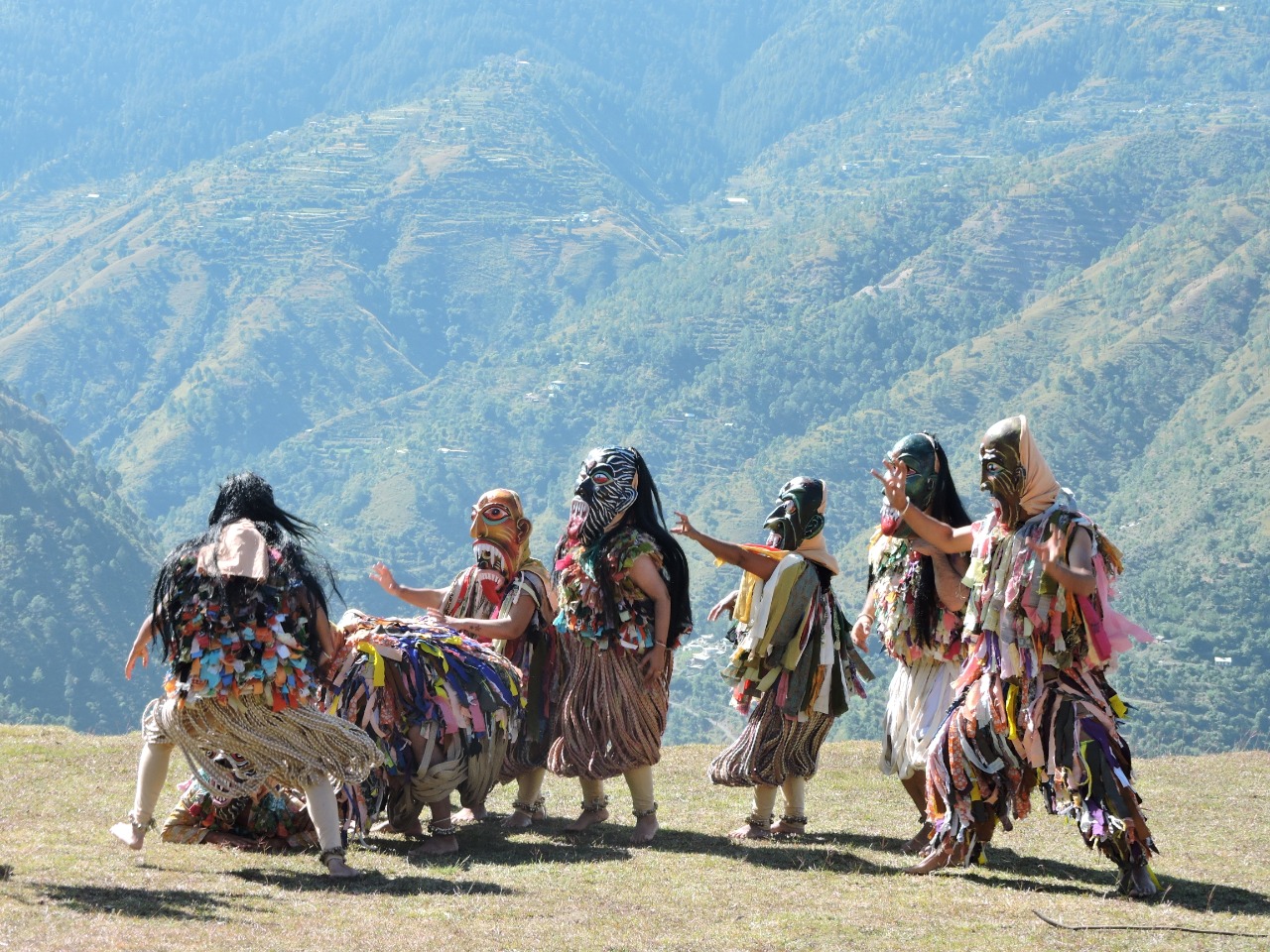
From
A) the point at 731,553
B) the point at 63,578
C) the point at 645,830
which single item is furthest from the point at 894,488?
the point at 63,578

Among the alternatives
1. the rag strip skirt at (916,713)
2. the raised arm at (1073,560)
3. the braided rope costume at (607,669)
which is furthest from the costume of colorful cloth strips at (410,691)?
the raised arm at (1073,560)

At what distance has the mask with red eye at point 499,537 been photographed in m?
10.3

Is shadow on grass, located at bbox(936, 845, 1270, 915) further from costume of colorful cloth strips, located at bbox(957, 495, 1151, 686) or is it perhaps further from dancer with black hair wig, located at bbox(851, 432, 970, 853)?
costume of colorful cloth strips, located at bbox(957, 495, 1151, 686)

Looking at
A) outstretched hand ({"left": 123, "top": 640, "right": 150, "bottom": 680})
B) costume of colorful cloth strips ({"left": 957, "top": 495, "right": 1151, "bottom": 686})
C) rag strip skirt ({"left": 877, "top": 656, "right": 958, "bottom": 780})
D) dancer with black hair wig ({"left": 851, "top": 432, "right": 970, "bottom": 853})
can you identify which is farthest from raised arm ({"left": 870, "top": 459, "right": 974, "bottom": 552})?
outstretched hand ({"left": 123, "top": 640, "right": 150, "bottom": 680})

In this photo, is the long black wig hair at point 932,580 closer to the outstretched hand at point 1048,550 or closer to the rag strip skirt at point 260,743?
the outstretched hand at point 1048,550

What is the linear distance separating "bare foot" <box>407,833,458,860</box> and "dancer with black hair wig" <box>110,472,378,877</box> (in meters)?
0.72

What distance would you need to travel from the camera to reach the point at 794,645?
10.1 m

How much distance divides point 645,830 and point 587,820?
0.52m

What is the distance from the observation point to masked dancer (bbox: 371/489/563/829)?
10.3m

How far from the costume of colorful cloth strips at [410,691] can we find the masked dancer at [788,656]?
140 cm

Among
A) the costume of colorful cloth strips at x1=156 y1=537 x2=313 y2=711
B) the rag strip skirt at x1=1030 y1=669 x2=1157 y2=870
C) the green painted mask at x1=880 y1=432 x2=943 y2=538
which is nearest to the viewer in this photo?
the rag strip skirt at x1=1030 y1=669 x2=1157 y2=870

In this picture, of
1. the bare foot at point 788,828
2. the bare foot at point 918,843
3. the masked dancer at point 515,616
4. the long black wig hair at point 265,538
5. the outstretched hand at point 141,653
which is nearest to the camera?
the long black wig hair at point 265,538

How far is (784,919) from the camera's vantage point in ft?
26.1

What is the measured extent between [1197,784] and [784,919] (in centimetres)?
628
